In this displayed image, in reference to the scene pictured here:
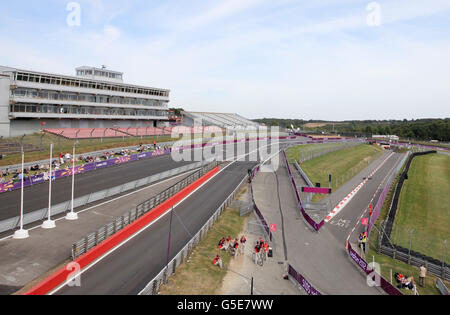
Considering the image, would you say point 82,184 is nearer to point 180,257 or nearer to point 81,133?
point 180,257

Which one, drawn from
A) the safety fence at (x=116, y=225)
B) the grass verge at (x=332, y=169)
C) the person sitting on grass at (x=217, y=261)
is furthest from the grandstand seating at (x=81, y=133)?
the person sitting on grass at (x=217, y=261)

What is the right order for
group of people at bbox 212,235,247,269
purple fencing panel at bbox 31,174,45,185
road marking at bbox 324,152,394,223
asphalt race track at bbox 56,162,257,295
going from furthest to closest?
1. purple fencing panel at bbox 31,174,45,185
2. road marking at bbox 324,152,394,223
3. group of people at bbox 212,235,247,269
4. asphalt race track at bbox 56,162,257,295

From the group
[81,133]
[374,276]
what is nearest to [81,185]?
[81,133]

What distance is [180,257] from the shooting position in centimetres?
1595

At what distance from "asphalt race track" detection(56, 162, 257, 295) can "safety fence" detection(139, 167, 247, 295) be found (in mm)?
566

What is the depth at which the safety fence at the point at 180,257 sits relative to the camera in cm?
1265

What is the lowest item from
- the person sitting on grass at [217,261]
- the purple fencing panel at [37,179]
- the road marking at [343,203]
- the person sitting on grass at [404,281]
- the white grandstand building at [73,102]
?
the person sitting on grass at [404,281]

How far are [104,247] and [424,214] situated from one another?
25218 mm

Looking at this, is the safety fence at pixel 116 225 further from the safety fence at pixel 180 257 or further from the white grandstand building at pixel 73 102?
the white grandstand building at pixel 73 102

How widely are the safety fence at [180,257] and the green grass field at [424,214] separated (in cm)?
1206

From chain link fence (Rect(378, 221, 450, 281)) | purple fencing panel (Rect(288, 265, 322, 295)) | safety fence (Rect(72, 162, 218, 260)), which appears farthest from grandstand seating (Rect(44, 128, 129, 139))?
chain link fence (Rect(378, 221, 450, 281))

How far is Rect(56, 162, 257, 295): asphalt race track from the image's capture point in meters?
13.0

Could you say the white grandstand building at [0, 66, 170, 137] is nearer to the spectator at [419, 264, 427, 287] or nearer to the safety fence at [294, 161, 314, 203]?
the safety fence at [294, 161, 314, 203]
